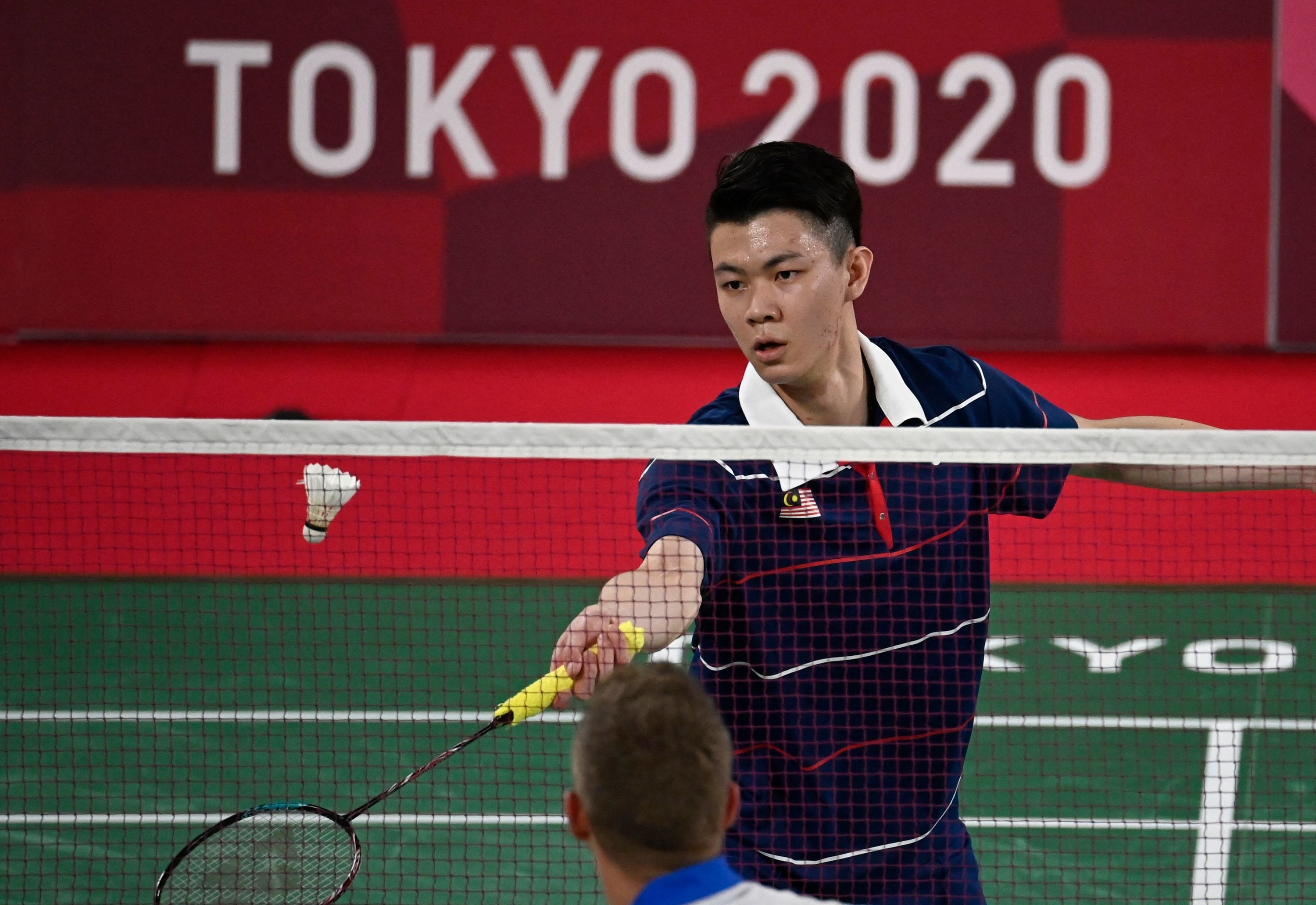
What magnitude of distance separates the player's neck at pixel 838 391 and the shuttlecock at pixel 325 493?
71 centimetres

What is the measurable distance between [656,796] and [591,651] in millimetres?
350

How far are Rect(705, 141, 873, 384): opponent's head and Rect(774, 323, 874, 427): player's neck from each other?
6 cm

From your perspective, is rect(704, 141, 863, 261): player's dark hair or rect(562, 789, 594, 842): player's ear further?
rect(704, 141, 863, 261): player's dark hair

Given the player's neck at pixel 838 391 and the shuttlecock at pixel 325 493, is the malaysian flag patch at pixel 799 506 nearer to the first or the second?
the player's neck at pixel 838 391

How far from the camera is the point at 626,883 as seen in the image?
1349 mm

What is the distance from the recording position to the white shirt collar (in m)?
Result: 2.07

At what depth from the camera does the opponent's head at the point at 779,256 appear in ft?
6.40

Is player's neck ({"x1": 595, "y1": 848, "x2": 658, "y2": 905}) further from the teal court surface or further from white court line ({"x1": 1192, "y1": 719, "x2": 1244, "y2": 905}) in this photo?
white court line ({"x1": 1192, "y1": 719, "x2": 1244, "y2": 905})

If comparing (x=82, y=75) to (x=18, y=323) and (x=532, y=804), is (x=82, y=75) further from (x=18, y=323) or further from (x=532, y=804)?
(x=532, y=804)

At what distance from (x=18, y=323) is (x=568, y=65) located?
2940 millimetres

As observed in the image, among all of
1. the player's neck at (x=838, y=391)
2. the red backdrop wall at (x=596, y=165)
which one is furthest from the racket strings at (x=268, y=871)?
the red backdrop wall at (x=596, y=165)

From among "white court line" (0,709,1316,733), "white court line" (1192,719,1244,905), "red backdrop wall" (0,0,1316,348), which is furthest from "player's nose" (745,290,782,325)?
"red backdrop wall" (0,0,1316,348)

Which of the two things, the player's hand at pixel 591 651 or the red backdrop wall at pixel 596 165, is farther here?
the red backdrop wall at pixel 596 165

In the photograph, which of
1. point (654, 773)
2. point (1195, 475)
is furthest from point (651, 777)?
point (1195, 475)
